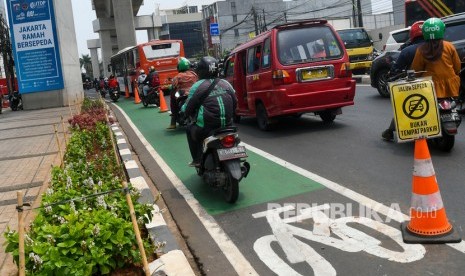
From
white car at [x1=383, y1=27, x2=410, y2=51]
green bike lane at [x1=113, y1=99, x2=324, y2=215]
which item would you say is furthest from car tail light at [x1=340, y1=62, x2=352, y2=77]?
white car at [x1=383, y1=27, x2=410, y2=51]

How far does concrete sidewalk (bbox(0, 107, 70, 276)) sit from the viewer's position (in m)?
5.35

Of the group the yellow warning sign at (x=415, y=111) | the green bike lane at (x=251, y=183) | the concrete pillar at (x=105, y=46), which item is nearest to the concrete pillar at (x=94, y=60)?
the concrete pillar at (x=105, y=46)

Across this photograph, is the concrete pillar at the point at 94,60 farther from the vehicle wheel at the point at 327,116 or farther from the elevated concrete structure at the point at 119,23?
the vehicle wheel at the point at 327,116

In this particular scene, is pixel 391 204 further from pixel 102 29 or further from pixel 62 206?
pixel 102 29

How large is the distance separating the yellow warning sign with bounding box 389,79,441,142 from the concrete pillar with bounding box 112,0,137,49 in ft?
134

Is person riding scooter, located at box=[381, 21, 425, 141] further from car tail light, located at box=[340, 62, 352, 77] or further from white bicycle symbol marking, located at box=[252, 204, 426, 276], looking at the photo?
white bicycle symbol marking, located at box=[252, 204, 426, 276]


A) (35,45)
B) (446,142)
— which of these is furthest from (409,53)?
(35,45)

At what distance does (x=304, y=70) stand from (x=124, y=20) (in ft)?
120

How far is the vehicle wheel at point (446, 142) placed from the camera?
21.5 feet

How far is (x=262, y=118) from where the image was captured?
9.98m

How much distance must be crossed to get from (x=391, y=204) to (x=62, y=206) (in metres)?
3.10

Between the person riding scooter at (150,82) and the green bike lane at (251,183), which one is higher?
the person riding scooter at (150,82)

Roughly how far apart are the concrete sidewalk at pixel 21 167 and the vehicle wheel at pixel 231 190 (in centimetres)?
213

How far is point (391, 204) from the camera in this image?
492cm
